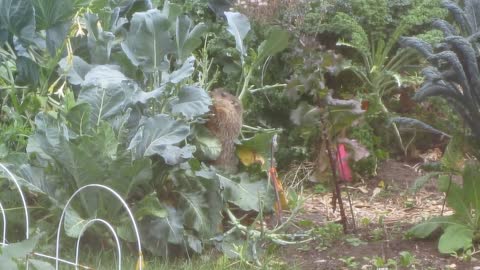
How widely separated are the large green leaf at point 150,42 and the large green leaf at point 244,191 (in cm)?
85

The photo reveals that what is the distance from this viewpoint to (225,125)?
18.4ft

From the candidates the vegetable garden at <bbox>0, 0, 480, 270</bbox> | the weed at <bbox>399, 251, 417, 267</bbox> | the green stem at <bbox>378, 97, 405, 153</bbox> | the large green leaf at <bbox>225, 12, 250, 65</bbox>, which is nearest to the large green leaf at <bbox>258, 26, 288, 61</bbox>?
the vegetable garden at <bbox>0, 0, 480, 270</bbox>

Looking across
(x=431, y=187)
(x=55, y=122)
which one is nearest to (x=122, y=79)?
(x=55, y=122)

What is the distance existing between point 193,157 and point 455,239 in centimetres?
164

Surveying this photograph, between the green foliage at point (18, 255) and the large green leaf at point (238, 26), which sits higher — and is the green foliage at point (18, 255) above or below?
below

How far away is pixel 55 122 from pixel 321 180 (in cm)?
226

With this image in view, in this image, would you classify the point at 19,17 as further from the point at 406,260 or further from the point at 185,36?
the point at 406,260

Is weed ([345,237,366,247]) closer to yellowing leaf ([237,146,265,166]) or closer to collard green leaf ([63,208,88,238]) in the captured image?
yellowing leaf ([237,146,265,166])

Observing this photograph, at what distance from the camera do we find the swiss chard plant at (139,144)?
15.6 ft

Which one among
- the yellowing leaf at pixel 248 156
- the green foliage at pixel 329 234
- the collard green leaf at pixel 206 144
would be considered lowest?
the green foliage at pixel 329 234

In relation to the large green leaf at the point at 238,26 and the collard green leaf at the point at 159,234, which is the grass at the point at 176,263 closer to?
the collard green leaf at the point at 159,234

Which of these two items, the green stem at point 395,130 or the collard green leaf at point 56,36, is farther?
the green stem at point 395,130

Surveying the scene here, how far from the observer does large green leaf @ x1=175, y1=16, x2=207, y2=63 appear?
210 inches

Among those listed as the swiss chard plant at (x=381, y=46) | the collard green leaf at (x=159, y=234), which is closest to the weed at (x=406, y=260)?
the collard green leaf at (x=159, y=234)
